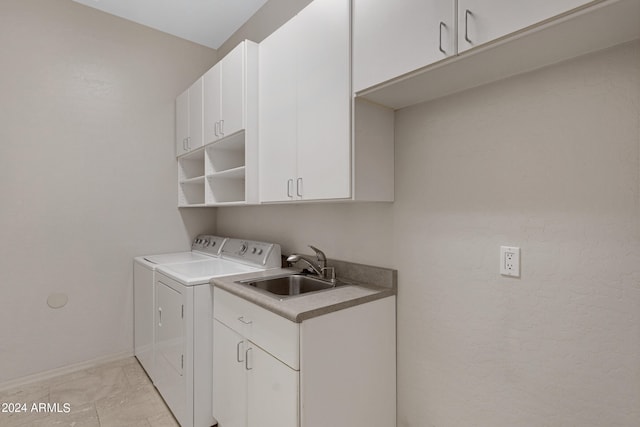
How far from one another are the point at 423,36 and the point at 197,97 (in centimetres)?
211

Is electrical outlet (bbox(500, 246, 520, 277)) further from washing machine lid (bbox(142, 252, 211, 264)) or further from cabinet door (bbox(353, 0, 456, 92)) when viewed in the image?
washing machine lid (bbox(142, 252, 211, 264))

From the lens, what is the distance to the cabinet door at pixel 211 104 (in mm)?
2340

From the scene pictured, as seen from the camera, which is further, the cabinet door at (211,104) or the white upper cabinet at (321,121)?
the cabinet door at (211,104)

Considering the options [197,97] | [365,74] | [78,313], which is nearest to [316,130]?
[365,74]

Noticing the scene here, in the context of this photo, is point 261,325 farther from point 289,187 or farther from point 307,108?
point 307,108

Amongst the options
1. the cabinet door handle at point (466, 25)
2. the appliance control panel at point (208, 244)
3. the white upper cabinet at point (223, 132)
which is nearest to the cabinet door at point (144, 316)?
the appliance control panel at point (208, 244)

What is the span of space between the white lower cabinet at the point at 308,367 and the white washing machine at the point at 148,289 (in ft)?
2.94

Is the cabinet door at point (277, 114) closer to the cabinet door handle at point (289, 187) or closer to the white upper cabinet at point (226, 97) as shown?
the cabinet door handle at point (289, 187)

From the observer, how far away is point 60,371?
97.5 inches

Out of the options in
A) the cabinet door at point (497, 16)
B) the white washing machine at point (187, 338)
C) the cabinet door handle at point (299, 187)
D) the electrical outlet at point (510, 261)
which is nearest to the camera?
the cabinet door at point (497, 16)

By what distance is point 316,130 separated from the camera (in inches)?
61.1

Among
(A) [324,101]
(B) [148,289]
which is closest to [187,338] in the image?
(B) [148,289]

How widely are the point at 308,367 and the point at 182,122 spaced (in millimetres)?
2487

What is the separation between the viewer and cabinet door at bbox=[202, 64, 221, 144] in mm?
2340
